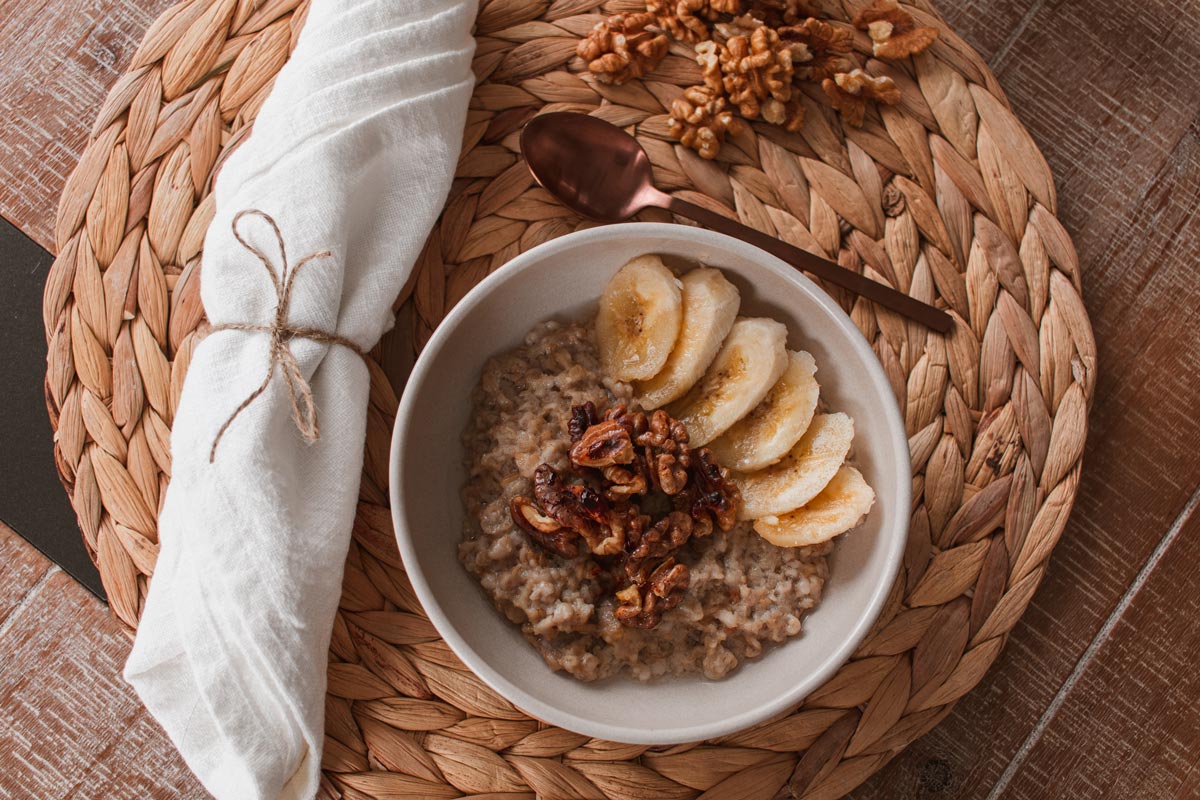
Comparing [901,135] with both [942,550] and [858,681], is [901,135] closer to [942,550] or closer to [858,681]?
[942,550]

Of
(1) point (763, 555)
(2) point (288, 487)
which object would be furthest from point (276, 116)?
(1) point (763, 555)

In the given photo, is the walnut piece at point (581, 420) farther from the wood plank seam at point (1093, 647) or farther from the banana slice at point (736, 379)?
the wood plank seam at point (1093, 647)

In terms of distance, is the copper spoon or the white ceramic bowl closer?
the white ceramic bowl

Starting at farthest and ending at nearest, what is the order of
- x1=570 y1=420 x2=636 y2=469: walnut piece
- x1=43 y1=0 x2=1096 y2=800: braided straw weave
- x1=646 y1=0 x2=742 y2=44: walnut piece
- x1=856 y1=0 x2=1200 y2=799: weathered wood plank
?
1. x1=856 y1=0 x2=1200 y2=799: weathered wood plank
2. x1=646 y1=0 x2=742 y2=44: walnut piece
3. x1=43 y1=0 x2=1096 y2=800: braided straw weave
4. x1=570 y1=420 x2=636 y2=469: walnut piece

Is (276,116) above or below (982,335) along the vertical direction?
below

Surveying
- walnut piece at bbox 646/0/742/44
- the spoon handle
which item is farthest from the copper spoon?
walnut piece at bbox 646/0/742/44

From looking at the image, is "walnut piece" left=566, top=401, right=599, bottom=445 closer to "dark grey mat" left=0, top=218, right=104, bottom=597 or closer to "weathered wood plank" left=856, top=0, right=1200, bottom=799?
"weathered wood plank" left=856, top=0, right=1200, bottom=799
